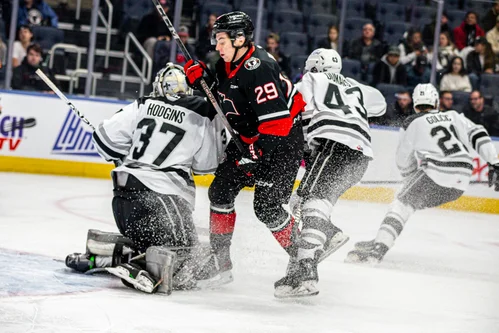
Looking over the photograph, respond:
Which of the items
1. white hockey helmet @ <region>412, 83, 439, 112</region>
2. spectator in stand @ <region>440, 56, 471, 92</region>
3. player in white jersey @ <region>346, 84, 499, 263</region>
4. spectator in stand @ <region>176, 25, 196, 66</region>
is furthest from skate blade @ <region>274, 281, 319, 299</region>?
spectator in stand @ <region>440, 56, 471, 92</region>

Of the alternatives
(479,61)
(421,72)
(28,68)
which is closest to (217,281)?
(28,68)

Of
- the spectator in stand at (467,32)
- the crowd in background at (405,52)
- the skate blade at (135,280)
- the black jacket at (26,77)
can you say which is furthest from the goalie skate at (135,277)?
the spectator in stand at (467,32)

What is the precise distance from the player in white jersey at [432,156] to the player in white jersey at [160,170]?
5.98 feet

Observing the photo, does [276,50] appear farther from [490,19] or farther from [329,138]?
[329,138]

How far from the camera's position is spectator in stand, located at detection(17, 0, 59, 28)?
8.66m

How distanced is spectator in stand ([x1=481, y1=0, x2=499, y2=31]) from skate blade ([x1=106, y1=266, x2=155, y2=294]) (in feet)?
19.8

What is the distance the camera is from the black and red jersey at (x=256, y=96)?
4.18 meters

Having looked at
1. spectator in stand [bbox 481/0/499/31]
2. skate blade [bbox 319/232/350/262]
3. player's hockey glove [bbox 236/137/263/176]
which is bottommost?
skate blade [bbox 319/232/350/262]

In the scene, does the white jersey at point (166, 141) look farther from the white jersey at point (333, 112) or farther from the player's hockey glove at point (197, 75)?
the white jersey at point (333, 112)

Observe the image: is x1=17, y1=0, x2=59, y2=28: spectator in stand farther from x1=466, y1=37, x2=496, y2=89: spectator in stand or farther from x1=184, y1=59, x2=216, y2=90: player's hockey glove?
x1=184, y1=59, x2=216, y2=90: player's hockey glove

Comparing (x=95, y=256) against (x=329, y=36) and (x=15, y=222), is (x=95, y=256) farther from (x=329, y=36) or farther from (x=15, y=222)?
(x=329, y=36)

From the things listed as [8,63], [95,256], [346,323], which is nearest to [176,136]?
[95,256]

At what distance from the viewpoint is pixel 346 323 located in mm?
3945

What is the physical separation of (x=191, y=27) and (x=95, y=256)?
479cm
